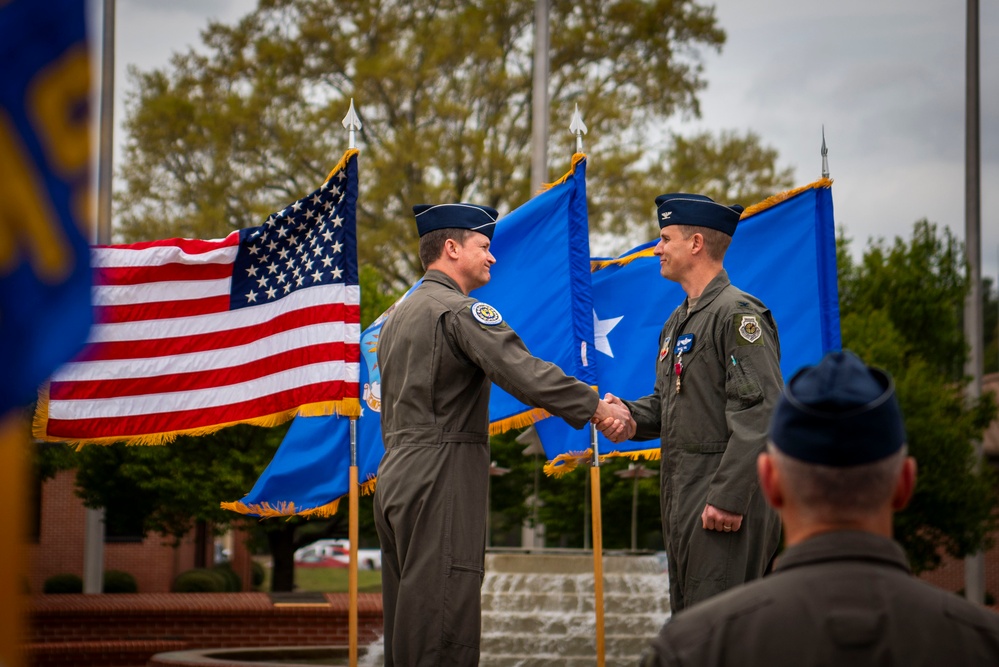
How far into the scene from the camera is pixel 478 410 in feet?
18.2

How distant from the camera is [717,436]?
539cm

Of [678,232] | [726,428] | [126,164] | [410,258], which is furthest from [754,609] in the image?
[126,164]

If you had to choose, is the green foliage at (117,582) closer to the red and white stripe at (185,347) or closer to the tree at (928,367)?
the tree at (928,367)

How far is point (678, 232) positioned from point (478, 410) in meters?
1.33

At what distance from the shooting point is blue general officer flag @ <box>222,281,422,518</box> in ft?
28.3

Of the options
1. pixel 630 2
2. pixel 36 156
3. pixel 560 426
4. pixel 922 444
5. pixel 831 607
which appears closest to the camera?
pixel 36 156

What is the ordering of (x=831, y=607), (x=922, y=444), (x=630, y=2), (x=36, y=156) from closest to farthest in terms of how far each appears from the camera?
(x=36, y=156) → (x=831, y=607) → (x=922, y=444) → (x=630, y=2)

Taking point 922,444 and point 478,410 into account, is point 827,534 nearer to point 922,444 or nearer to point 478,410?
point 478,410

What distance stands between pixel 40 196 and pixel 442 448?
3.65 metres

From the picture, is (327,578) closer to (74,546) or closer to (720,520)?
(74,546)

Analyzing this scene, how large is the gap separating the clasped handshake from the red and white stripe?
2308mm

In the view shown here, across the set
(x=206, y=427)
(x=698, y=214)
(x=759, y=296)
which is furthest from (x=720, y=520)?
(x=206, y=427)

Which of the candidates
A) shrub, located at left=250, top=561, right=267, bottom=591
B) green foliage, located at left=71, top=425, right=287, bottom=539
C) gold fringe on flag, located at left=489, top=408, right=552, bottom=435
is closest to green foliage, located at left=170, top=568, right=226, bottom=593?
green foliage, located at left=71, top=425, right=287, bottom=539

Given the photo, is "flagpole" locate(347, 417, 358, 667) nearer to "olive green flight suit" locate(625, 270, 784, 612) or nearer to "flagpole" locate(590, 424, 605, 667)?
"flagpole" locate(590, 424, 605, 667)
